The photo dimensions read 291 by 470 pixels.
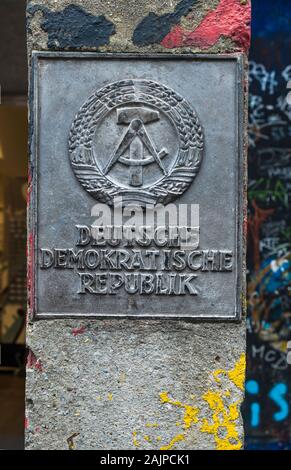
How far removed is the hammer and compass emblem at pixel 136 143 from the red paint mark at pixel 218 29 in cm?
18

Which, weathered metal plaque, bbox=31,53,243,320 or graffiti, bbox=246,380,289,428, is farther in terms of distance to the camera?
graffiti, bbox=246,380,289,428

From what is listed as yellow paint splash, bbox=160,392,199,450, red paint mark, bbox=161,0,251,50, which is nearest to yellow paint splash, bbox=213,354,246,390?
yellow paint splash, bbox=160,392,199,450

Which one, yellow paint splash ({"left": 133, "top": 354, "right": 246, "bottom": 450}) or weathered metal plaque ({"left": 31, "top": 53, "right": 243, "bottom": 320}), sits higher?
weathered metal plaque ({"left": 31, "top": 53, "right": 243, "bottom": 320})

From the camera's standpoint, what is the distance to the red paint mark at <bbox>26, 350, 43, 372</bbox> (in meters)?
2.27

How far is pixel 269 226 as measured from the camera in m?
3.88

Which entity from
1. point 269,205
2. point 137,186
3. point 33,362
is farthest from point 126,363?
point 269,205

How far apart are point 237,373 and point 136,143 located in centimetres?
90

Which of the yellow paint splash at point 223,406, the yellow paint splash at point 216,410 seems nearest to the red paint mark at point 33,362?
the yellow paint splash at point 216,410

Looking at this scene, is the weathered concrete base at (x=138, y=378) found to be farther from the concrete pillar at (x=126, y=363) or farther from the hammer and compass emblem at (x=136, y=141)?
the hammer and compass emblem at (x=136, y=141)

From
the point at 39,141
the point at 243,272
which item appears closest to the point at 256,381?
the point at 243,272

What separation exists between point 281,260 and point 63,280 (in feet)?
6.52

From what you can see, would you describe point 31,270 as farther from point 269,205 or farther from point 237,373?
point 269,205

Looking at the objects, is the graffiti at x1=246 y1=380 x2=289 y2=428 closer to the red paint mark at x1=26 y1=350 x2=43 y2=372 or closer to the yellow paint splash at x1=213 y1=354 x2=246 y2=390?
the yellow paint splash at x1=213 y1=354 x2=246 y2=390

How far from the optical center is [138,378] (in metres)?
2.26
